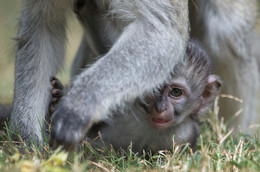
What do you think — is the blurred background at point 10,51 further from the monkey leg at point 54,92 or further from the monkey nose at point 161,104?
the monkey nose at point 161,104

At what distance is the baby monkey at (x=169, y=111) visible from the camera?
12.6ft

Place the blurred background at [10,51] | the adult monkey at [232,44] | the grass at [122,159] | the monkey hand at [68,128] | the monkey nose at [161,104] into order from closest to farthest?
the grass at [122,159], the monkey hand at [68,128], the monkey nose at [161,104], the blurred background at [10,51], the adult monkey at [232,44]

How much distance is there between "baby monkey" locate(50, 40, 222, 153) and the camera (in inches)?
152

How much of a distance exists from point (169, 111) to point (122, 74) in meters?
0.71

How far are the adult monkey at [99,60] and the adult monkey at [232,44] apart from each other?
1246 mm

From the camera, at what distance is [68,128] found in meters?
2.96

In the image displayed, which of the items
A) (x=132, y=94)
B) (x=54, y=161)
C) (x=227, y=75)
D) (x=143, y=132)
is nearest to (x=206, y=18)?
(x=227, y=75)

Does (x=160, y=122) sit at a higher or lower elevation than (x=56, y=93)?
lower

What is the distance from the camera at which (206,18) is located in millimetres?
5160

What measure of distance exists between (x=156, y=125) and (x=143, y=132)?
34 cm

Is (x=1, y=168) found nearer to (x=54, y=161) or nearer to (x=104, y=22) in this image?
(x=54, y=161)

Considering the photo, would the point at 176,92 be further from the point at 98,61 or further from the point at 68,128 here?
the point at 68,128

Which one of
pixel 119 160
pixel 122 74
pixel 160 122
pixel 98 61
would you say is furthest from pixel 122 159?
pixel 98 61

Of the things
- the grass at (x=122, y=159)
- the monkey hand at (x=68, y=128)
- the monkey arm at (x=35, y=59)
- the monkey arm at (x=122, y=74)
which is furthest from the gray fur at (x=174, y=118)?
the monkey hand at (x=68, y=128)
